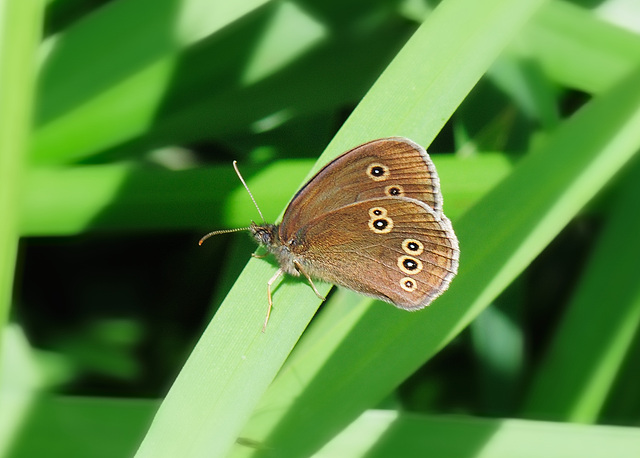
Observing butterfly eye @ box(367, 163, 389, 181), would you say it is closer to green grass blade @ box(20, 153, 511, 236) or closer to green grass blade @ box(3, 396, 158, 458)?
green grass blade @ box(20, 153, 511, 236)

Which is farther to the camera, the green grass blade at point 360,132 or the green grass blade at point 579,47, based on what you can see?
the green grass blade at point 579,47

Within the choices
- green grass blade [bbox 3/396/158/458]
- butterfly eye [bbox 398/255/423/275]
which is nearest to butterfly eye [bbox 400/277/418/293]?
butterfly eye [bbox 398/255/423/275]

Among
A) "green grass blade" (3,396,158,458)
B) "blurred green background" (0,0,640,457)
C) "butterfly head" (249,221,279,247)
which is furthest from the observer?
"butterfly head" (249,221,279,247)

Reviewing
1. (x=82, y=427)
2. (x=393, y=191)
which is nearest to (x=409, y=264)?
(x=393, y=191)

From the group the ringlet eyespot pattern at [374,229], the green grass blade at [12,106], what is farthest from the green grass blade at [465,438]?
the green grass blade at [12,106]

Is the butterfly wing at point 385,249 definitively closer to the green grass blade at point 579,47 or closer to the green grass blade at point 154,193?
the green grass blade at point 154,193

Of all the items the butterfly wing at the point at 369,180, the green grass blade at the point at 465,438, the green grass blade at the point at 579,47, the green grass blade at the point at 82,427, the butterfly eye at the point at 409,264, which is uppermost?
the green grass blade at the point at 579,47
